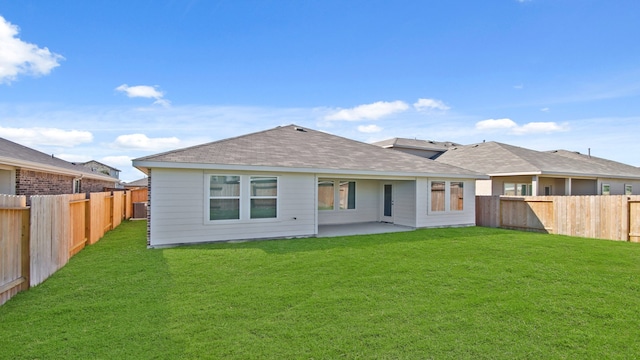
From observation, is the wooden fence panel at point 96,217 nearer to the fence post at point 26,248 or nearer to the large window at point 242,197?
the large window at point 242,197

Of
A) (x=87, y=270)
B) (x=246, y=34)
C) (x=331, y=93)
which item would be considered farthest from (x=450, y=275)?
(x=331, y=93)

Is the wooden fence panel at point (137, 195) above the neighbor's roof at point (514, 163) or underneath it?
underneath

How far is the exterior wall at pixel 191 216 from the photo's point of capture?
9.27 m

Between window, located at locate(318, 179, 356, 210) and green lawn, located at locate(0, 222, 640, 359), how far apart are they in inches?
239

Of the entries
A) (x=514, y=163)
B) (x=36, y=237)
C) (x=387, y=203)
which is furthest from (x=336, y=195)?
(x=36, y=237)

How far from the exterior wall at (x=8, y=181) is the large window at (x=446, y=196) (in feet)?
50.6

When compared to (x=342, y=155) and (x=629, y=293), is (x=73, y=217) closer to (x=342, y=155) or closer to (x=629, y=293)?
(x=342, y=155)

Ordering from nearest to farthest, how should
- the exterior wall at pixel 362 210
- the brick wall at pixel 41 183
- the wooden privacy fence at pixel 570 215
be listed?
the wooden privacy fence at pixel 570 215
the brick wall at pixel 41 183
the exterior wall at pixel 362 210

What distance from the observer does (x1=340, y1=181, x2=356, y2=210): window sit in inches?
580

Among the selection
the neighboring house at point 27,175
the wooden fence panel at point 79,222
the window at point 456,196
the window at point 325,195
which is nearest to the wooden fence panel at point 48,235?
the wooden fence panel at point 79,222

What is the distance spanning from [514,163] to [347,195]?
9597 mm

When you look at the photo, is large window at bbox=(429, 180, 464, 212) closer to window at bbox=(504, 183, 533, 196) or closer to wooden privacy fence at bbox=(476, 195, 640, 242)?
wooden privacy fence at bbox=(476, 195, 640, 242)

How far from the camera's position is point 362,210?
15.2 m

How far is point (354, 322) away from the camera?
4230mm
